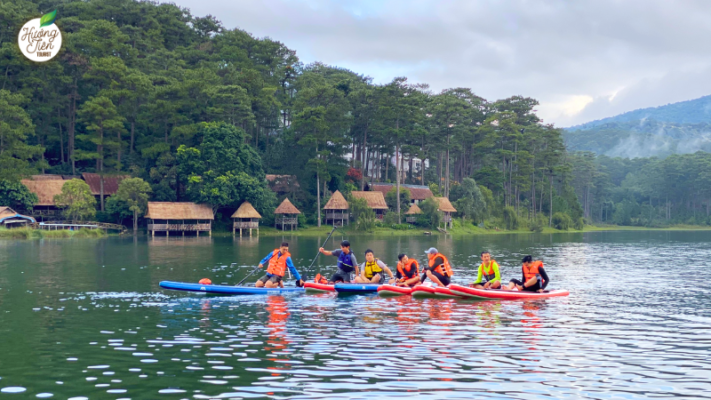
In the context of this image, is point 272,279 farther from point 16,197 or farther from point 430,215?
point 430,215

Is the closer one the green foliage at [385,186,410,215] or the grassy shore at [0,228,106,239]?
the grassy shore at [0,228,106,239]

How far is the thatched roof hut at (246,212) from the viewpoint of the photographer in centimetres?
6875

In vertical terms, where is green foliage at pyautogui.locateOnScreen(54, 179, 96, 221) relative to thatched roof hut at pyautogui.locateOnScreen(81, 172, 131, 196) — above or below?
below

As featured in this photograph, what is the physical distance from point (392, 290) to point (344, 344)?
29.2ft

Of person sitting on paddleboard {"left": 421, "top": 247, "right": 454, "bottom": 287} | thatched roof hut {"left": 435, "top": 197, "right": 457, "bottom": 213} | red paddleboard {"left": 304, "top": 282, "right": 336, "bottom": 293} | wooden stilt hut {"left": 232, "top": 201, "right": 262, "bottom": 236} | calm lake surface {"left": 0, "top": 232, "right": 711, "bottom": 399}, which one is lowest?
calm lake surface {"left": 0, "top": 232, "right": 711, "bottom": 399}

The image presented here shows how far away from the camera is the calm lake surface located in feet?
34.0

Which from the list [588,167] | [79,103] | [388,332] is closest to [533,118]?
[588,167]

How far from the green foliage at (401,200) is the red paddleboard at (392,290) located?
60871mm

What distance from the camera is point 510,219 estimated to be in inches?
3716

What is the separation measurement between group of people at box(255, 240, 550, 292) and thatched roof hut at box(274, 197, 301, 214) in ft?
160

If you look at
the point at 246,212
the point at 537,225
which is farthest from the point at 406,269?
the point at 537,225

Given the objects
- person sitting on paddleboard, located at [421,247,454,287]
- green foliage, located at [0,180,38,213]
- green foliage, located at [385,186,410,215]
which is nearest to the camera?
person sitting on paddleboard, located at [421,247,454,287]

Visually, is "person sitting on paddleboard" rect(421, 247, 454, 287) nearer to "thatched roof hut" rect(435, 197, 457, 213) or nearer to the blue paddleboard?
the blue paddleboard

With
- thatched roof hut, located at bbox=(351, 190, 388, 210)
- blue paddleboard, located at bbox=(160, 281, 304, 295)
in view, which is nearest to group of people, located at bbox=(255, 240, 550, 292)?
blue paddleboard, located at bbox=(160, 281, 304, 295)
